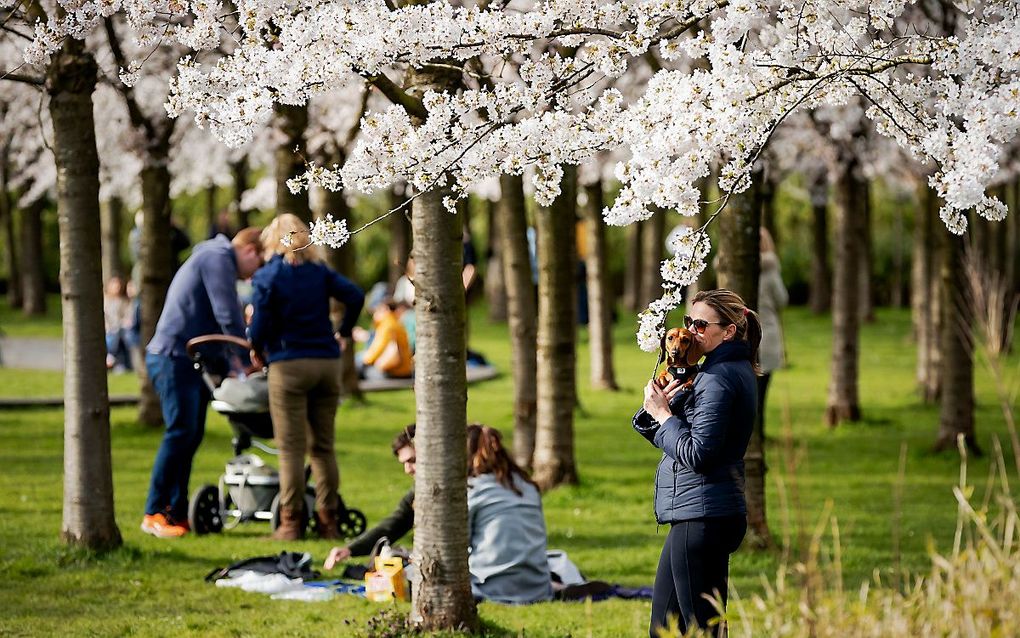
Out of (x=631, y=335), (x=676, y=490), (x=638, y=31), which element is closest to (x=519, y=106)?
(x=638, y=31)

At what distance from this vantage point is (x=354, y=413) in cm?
1627

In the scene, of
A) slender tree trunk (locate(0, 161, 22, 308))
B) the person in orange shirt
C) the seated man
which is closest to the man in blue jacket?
the seated man

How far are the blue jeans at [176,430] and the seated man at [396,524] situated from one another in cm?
160

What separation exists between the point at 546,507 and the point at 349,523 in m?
1.90

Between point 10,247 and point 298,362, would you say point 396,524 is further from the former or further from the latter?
point 10,247

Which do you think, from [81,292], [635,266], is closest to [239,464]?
[81,292]

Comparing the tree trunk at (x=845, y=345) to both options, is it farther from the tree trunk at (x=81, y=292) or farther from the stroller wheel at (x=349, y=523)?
the tree trunk at (x=81, y=292)

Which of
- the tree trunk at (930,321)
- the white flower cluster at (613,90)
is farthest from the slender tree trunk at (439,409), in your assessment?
the tree trunk at (930,321)

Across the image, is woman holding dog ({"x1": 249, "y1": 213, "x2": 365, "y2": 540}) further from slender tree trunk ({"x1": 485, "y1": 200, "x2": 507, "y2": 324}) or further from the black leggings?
slender tree trunk ({"x1": 485, "y1": 200, "x2": 507, "y2": 324})

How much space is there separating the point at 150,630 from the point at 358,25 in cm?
304

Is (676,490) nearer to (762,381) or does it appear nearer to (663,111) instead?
(663,111)

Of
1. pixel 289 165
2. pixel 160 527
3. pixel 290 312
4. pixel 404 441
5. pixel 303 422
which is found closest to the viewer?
pixel 404 441

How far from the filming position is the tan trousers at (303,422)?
8867mm

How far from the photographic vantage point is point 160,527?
29.9 feet
